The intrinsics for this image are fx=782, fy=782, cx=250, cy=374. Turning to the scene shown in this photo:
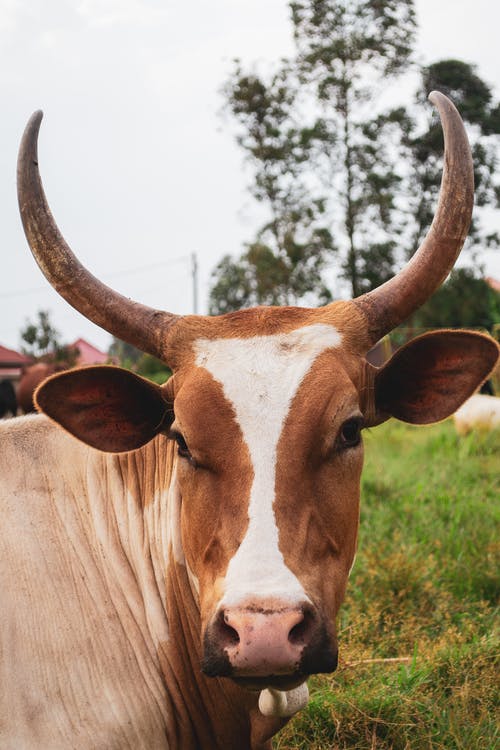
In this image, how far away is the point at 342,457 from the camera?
8.95 feet

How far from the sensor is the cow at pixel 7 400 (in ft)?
53.3

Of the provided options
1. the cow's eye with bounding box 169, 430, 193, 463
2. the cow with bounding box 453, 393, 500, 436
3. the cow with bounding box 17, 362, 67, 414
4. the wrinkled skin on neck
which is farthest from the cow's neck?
the cow with bounding box 17, 362, 67, 414

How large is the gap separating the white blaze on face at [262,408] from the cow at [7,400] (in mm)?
14167

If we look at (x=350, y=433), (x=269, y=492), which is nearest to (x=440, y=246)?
(x=350, y=433)

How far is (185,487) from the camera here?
2.79 metres

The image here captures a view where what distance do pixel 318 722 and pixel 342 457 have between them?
156cm

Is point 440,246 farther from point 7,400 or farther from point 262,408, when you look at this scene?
point 7,400

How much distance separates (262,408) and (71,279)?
0.97 meters

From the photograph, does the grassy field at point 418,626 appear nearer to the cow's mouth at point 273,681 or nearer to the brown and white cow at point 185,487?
the brown and white cow at point 185,487

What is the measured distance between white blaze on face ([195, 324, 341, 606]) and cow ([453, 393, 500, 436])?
307 inches

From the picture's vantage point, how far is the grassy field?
352cm

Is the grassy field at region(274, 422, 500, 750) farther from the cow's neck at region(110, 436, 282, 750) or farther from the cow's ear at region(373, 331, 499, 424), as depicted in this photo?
the cow's ear at region(373, 331, 499, 424)

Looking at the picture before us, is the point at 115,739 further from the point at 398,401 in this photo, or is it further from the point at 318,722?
the point at 398,401

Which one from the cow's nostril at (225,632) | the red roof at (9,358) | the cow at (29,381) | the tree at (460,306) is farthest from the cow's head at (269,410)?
the red roof at (9,358)
